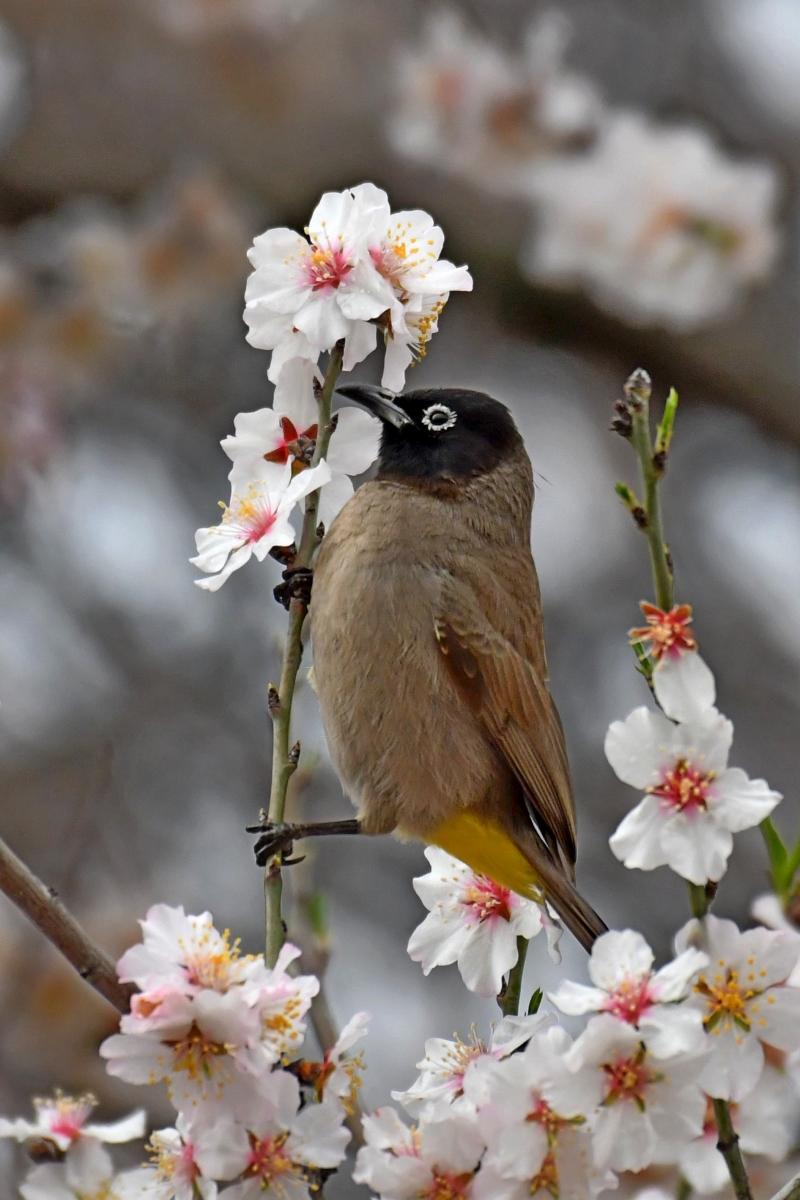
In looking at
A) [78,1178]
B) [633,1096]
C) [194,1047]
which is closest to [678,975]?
[633,1096]

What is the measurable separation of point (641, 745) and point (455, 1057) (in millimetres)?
614

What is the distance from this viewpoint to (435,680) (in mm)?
3383

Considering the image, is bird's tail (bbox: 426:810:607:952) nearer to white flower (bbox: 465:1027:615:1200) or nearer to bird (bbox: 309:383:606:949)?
bird (bbox: 309:383:606:949)

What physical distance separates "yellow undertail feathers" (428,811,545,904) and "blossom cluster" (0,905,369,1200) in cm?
94

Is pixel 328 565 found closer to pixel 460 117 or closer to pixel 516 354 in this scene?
pixel 460 117

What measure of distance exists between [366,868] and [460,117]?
3397mm

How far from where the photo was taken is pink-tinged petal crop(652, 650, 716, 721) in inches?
69.3

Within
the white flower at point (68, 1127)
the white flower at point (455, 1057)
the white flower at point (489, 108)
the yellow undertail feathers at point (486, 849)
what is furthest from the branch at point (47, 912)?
the white flower at point (489, 108)

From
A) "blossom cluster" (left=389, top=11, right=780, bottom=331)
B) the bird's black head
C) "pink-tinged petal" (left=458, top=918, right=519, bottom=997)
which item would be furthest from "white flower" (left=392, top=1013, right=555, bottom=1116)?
"blossom cluster" (left=389, top=11, right=780, bottom=331)

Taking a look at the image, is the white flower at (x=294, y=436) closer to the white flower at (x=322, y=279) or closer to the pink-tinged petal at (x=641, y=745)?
the white flower at (x=322, y=279)

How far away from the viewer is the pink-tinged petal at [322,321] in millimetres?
2283

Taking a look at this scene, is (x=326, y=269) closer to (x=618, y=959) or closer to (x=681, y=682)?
(x=681, y=682)

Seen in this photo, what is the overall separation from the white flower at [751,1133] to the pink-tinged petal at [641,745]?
49 centimetres

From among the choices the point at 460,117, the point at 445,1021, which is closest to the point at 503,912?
the point at 445,1021
